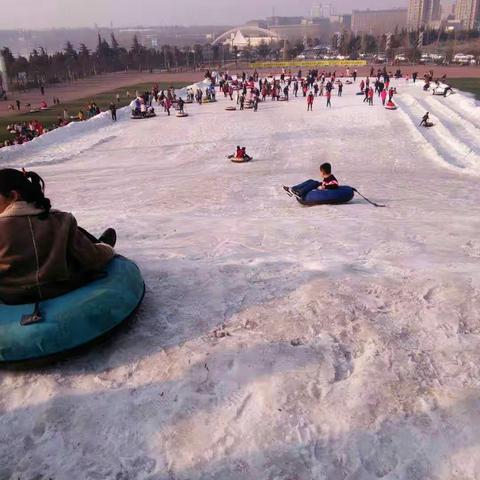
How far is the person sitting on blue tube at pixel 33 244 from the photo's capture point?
3527mm

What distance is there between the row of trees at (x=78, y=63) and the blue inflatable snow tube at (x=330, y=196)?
179ft

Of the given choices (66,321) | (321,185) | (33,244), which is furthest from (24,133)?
(66,321)

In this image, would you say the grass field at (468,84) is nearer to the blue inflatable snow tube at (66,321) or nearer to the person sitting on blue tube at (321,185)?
the person sitting on blue tube at (321,185)

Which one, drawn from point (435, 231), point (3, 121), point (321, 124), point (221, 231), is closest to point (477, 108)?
point (321, 124)

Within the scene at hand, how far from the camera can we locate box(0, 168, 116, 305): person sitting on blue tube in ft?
11.6

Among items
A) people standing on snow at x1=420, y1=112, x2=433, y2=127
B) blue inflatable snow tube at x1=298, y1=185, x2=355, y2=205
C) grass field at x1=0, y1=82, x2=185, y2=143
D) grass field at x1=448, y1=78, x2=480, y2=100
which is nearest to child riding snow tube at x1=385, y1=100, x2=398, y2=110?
people standing on snow at x1=420, y1=112, x2=433, y2=127

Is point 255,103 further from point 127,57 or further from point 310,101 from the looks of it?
point 127,57

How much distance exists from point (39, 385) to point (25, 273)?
93 cm

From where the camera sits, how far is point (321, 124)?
23.5 metres

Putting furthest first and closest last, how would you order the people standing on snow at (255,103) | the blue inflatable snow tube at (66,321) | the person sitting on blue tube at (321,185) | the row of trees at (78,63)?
1. the row of trees at (78,63)
2. the people standing on snow at (255,103)
3. the person sitting on blue tube at (321,185)
4. the blue inflatable snow tube at (66,321)

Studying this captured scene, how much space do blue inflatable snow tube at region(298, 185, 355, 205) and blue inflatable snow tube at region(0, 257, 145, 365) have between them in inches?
247

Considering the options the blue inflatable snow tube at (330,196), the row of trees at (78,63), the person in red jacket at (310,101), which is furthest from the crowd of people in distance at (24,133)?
the row of trees at (78,63)

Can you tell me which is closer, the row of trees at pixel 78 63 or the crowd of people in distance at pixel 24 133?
the crowd of people in distance at pixel 24 133

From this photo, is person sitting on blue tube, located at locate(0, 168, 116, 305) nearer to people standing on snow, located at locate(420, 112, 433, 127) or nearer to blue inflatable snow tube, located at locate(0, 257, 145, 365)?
blue inflatable snow tube, located at locate(0, 257, 145, 365)
